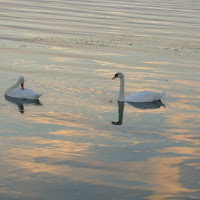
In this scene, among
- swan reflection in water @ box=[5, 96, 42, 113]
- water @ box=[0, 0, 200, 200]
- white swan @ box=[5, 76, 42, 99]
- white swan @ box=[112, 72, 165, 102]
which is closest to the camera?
water @ box=[0, 0, 200, 200]

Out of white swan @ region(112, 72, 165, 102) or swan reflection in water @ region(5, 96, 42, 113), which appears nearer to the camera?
swan reflection in water @ region(5, 96, 42, 113)

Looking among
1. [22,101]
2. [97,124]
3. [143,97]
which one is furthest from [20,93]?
[97,124]

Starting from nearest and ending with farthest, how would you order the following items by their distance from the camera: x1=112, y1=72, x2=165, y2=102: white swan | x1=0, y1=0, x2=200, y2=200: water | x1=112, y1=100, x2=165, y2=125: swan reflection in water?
x1=0, y1=0, x2=200, y2=200: water → x1=112, y1=100, x2=165, y2=125: swan reflection in water → x1=112, y1=72, x2=165, y2=102: white swan

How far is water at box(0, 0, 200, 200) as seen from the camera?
40.2ft

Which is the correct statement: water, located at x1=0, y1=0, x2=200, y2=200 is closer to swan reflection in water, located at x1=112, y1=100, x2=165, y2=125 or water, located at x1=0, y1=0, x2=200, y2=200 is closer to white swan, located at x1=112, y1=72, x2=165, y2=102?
swan reflection in water, located at x1=112, y1=100, x2=165, y2=125

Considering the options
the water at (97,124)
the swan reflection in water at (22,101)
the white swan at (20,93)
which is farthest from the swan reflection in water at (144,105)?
the white swan at (20,93)

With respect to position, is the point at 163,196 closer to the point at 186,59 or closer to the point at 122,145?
the point at 122,145

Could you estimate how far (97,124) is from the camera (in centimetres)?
1711

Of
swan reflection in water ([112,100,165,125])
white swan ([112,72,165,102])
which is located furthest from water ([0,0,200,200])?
white swan ([112,72,165,102])

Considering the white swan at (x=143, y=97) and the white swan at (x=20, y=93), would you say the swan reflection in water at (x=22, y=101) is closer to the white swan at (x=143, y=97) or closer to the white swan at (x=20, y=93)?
the white swan at (x=20, y=93)

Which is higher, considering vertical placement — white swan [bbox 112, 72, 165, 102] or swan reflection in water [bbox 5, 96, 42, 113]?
white swan [bbox 112, 72, 165, 102]

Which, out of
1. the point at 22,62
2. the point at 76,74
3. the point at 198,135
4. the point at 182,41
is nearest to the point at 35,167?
the point at 198,135

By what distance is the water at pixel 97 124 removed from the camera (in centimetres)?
1226

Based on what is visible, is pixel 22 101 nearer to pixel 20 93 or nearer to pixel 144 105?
pixel 20 93
